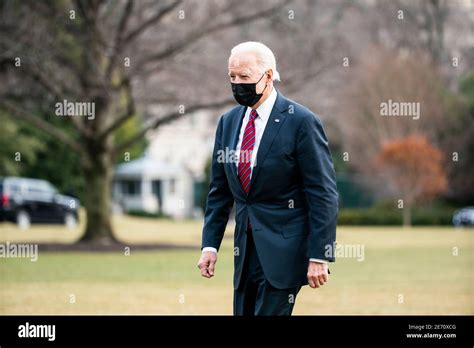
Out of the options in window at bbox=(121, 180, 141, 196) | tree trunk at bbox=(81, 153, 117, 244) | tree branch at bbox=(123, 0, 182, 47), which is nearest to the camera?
tree branch at bbox=(123, 0, 182, 47)

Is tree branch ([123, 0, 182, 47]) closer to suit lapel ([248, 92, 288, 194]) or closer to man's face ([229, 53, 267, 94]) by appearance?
suit lapel ([248, 92, 288, 194])

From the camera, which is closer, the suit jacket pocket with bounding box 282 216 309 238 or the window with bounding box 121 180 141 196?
the suit jacket pocket with bounding box 282 216 309 238

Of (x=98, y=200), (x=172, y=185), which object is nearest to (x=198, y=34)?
(x=98, y=200)

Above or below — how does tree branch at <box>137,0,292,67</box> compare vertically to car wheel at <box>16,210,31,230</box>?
above

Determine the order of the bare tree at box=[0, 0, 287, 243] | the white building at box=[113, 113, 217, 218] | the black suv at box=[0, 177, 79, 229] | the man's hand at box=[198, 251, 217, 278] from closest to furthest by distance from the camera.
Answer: the man's hand at box=[198, 251, 217, 278] < the bare tree at box=[0, 0, 287, 243] < the black suv at box=[0, 177, 79, 229] < the white building at box=[113, 113, 217, 218]

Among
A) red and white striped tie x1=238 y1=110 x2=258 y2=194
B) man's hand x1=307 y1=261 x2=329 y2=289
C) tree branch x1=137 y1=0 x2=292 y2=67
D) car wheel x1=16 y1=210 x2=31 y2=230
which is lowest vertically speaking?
car wheel x1=16 y1=210 x2=31 y2=230

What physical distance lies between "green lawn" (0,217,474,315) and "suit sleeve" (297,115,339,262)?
676 centimetres

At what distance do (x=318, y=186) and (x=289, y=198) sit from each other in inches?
9.1

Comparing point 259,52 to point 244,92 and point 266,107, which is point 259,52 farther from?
point 266,107

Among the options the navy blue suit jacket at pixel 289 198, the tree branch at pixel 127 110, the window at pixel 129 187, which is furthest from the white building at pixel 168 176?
the navy blue suit jacket at pixel 289 198

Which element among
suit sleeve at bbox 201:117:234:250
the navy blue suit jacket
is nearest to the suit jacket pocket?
the navy blue suit jacket

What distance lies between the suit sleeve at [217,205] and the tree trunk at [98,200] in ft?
72.5

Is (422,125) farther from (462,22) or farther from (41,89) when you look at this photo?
(41,89)

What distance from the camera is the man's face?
5.95 m
